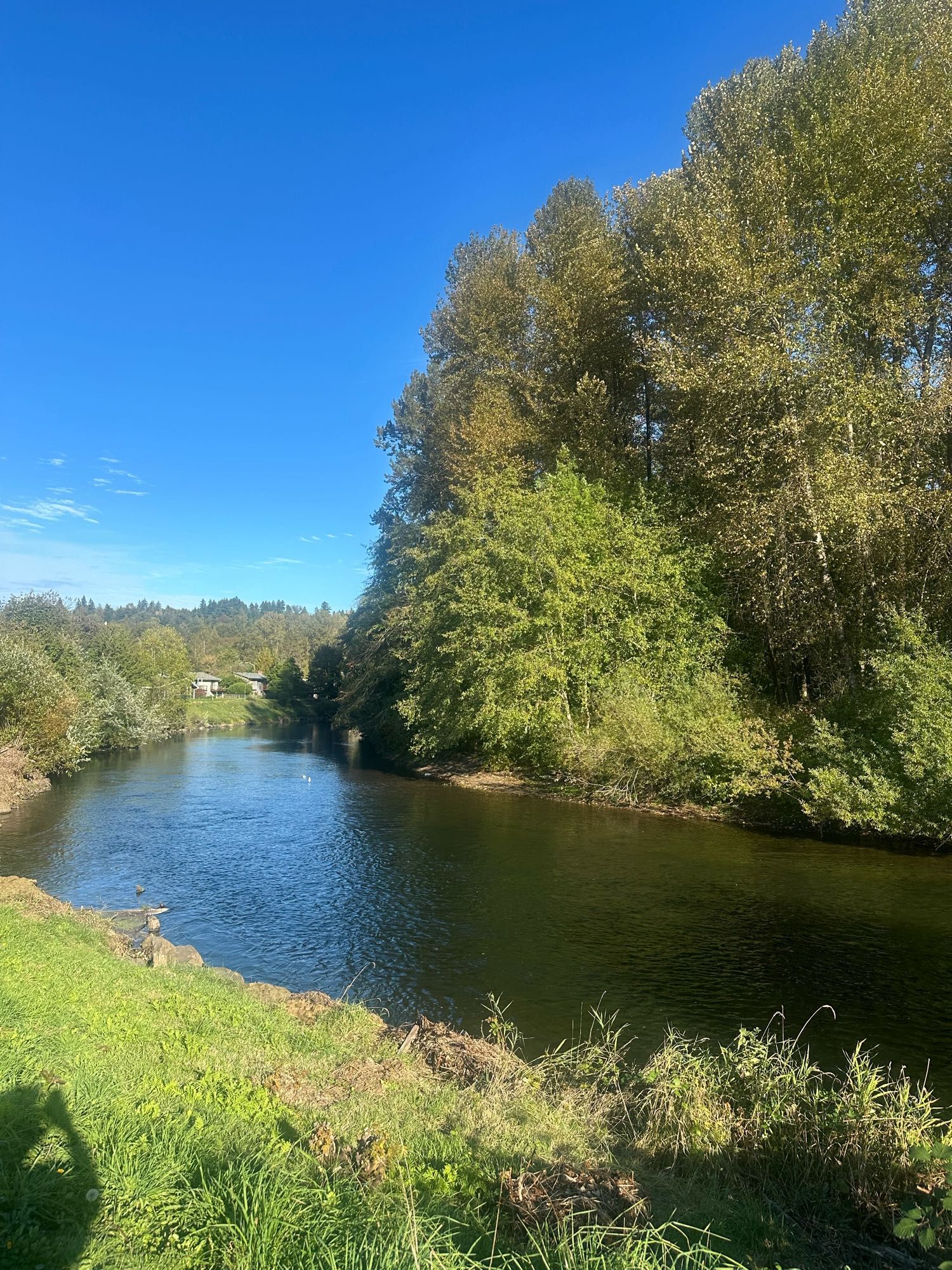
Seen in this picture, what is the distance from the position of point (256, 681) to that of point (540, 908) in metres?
123

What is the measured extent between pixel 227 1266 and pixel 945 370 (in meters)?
28.9

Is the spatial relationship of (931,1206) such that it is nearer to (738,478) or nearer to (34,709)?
(738,478)

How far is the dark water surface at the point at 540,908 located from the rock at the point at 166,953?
Answer: 0.86 meters

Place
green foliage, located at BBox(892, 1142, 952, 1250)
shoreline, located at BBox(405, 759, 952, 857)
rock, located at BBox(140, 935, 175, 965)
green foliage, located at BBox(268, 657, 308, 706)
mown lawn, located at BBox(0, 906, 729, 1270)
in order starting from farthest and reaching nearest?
1. green foliage, located at BBox(268, 657, 308, 706)
2. shoreline, located at BBox(405, 759, 952, 857)
3. rock, located at BBox(140, 935, 175, 965)
4. mown lawn, located at BBox(0, 906, 729, 1270)
5. green foliage, located at BBox(892, 1142, 952, 1250)

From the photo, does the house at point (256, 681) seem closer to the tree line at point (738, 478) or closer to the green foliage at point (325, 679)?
the green foliage at point (325, 679)

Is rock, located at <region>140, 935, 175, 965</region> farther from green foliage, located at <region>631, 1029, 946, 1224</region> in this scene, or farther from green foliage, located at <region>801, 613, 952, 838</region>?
green foliage, located at <region>801, 613, 952, 838</region>

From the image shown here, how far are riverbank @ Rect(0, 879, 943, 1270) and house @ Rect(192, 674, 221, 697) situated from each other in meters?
109

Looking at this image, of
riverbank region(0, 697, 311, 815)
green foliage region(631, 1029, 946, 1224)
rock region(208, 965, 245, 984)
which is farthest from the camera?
riverbank region(0, 697, 311, 815)

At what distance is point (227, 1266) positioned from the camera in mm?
3752

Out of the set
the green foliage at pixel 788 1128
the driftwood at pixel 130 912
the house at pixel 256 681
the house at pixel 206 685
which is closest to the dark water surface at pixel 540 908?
the driftwood at pixel 130 912

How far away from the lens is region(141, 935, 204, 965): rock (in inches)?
503

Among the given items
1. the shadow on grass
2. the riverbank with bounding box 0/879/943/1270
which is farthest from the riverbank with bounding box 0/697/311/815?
the shadow on grass

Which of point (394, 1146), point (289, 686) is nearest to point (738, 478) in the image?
point (394, 1146)

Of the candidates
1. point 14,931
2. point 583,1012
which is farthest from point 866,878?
point 14,931
